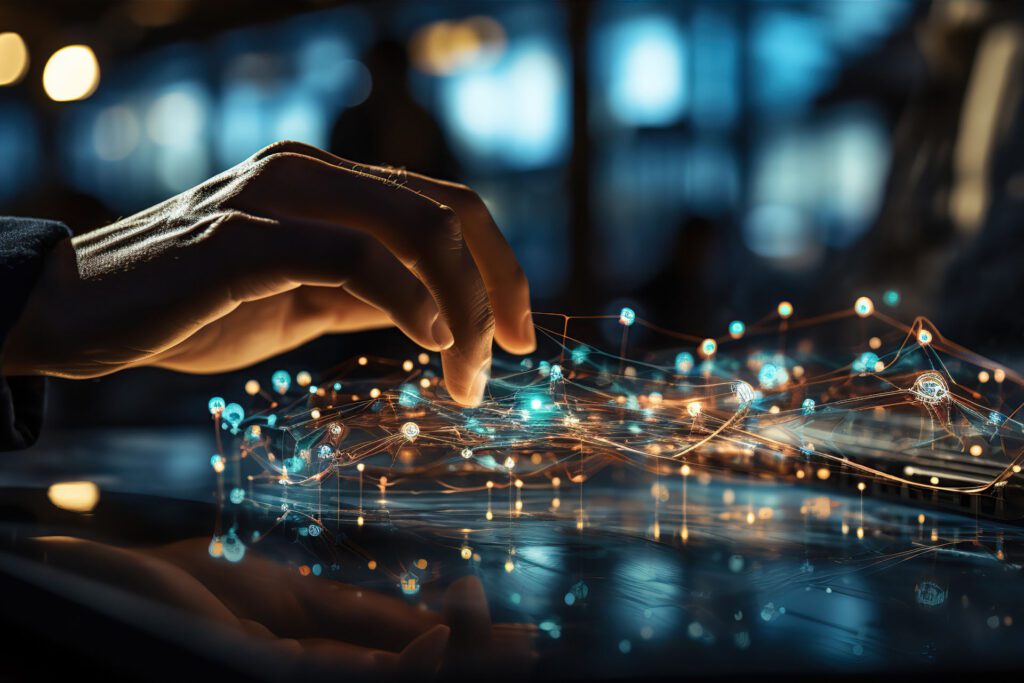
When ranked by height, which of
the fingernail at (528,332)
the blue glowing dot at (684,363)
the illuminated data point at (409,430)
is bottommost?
the illuminated data point at (409,430)

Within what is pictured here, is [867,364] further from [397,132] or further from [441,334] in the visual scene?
[397,132]

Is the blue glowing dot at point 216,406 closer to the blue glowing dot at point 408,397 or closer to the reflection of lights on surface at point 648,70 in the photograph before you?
the blue glowing dot at point 408,397

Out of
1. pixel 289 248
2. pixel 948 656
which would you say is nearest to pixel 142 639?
pixel 948 656

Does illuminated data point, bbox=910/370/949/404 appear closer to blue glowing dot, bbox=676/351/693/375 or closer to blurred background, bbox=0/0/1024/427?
blue glowing dot, bbox=676/351/693/375

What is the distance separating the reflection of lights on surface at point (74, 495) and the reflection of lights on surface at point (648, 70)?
4.31 metres

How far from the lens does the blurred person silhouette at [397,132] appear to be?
2430 mm

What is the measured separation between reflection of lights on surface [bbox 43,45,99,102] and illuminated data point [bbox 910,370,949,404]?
176 inches

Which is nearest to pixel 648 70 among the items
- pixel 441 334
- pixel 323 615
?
pixel 441 334

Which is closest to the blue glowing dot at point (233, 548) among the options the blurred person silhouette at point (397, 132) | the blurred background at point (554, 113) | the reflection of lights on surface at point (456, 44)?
the blurred person silhouette at point (397, 132)

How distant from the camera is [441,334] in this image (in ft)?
2.07

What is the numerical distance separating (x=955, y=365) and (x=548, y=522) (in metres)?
0.43

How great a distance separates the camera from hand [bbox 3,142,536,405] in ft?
1.93

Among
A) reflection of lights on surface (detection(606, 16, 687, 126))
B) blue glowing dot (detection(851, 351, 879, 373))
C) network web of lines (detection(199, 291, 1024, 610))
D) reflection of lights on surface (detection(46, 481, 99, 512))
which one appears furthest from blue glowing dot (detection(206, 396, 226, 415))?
reflection of lights on surface (detection(606, 16, 687, 126))

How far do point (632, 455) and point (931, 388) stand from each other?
23 centimetres
